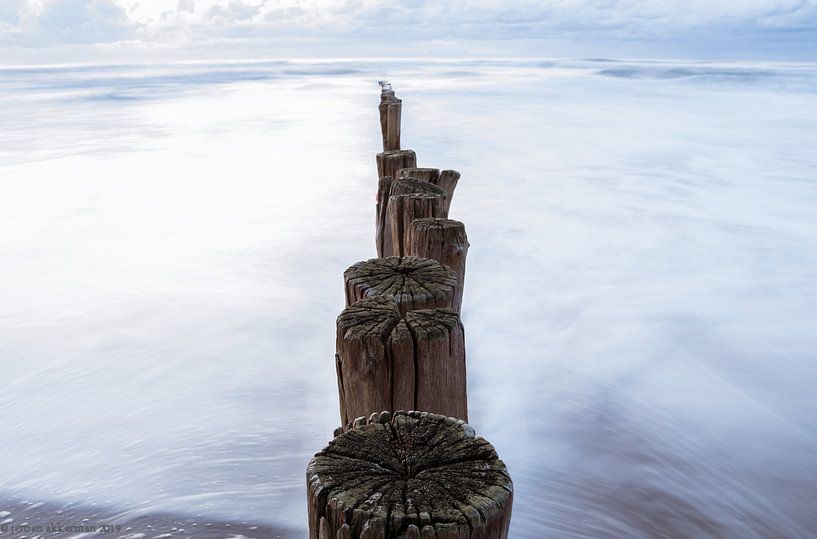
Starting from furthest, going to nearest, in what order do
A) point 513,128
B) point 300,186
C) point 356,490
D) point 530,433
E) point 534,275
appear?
point 513,128 < point 300,186 < point 534,275 < point 530,433 < point 356,490

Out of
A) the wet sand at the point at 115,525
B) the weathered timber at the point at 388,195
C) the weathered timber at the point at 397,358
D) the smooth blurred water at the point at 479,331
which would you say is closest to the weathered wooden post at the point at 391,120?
the smooth blurred water at the point at 479,331

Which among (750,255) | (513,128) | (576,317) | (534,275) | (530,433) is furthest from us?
(513,128)

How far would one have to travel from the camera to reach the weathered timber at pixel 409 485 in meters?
0.92

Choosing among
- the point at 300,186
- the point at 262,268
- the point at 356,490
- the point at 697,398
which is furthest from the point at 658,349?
the point at 300,186

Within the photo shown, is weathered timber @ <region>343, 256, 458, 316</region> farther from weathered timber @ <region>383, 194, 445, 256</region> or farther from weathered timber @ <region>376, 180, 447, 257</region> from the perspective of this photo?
weathered timber @ <region>376, 180, 447, 257</region>

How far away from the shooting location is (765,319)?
4.48 meters

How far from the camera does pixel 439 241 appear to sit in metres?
2.37

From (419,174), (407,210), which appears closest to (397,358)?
(407,210)

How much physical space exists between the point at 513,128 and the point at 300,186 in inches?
290

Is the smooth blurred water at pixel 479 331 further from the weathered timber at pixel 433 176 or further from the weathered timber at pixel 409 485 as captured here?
the weathered timber at pixel 409 485

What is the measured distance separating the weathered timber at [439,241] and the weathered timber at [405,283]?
427 mm

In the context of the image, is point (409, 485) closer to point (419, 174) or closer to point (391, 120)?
point (419, 174)

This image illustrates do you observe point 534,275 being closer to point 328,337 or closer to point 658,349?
point 658,349

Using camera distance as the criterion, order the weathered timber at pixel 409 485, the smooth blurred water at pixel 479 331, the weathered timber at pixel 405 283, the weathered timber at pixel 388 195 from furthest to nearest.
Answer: the weathered timber at pixel 388 195 < the smooth blurred water at pixel 479 331 < the weathered timber at pixel 405 283 < the weathered timber at pixel 409 485
